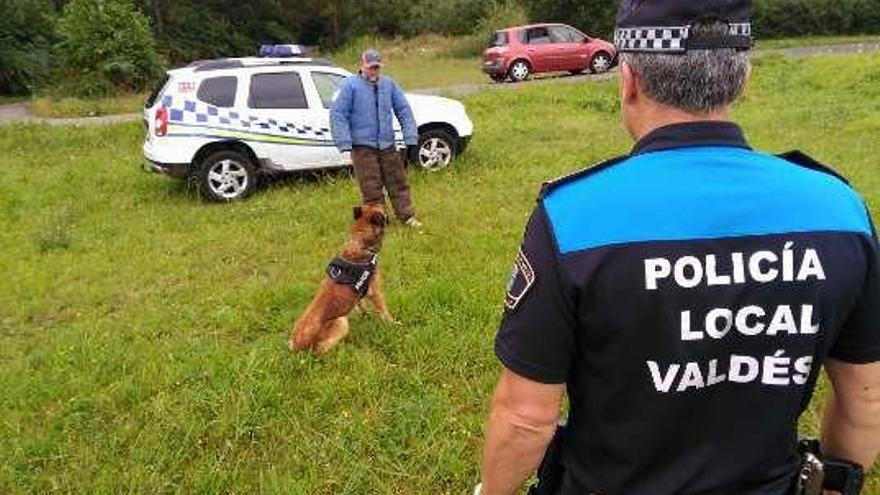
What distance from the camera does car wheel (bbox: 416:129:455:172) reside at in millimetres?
10531

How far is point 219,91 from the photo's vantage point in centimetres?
962

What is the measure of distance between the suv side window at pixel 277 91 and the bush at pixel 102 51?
14244 millimetres

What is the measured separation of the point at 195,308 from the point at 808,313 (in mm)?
5139

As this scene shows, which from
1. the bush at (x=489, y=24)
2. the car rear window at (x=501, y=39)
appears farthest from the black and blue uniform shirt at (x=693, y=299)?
the bush at (x=489, y=24)

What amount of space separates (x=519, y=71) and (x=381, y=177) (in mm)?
15303

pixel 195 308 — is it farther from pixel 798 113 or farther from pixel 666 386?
pixel 798 113

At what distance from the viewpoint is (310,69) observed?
9984mm

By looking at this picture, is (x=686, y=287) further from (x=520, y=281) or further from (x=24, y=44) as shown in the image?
(x=24, y=44)

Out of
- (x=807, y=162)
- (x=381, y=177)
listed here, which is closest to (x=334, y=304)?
(x=381, y=177)

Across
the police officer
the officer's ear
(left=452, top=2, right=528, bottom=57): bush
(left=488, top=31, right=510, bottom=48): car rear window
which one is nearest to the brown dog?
the police officer

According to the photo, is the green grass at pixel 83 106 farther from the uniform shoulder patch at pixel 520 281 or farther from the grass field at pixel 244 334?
the uniform shoulder patch at pixel 520 281

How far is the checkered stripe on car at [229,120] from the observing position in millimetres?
9484

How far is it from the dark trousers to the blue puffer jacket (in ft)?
0.34

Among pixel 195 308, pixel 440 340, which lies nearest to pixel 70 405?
pixel 195 308
